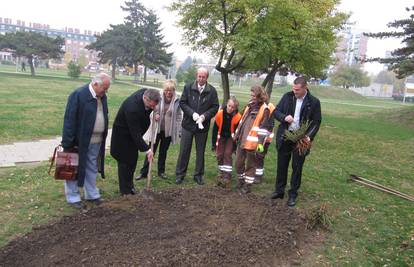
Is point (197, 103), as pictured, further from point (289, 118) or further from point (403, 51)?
point (403, 51)

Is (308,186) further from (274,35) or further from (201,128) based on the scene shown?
(274,35)

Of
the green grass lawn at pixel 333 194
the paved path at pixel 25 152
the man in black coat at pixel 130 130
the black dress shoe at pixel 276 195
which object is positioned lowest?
the green grass lawn at pixel 333 194

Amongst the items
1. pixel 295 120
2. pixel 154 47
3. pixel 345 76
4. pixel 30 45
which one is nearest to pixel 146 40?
pixel 154 47

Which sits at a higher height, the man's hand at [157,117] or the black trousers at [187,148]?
the man's hand at [157,117]

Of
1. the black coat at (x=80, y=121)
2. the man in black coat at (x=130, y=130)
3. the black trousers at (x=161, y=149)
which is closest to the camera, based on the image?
the black coat at (x=80, y=121)

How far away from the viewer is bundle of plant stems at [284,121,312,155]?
5.38 m

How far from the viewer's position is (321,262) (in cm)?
404

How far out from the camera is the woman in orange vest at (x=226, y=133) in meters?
6.37

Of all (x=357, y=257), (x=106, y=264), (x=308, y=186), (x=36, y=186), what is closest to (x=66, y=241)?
(x=106, y=264)

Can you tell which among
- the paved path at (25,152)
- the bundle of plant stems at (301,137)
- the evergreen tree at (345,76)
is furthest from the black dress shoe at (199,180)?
the evergreen tree at (345,76)

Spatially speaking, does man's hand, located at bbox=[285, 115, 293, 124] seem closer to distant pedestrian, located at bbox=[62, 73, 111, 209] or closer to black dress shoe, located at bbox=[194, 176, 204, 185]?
black dress shoe, located at bbox=[194, 176, 204, 185]

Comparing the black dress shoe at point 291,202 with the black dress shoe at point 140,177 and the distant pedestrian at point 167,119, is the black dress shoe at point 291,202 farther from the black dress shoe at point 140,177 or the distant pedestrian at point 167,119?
the black dress shoe at point 140,177

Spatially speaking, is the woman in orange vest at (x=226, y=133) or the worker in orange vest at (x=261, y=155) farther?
the woman in orange vest at (x=226, y=133)

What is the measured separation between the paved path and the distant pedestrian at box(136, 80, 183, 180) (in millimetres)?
2362
